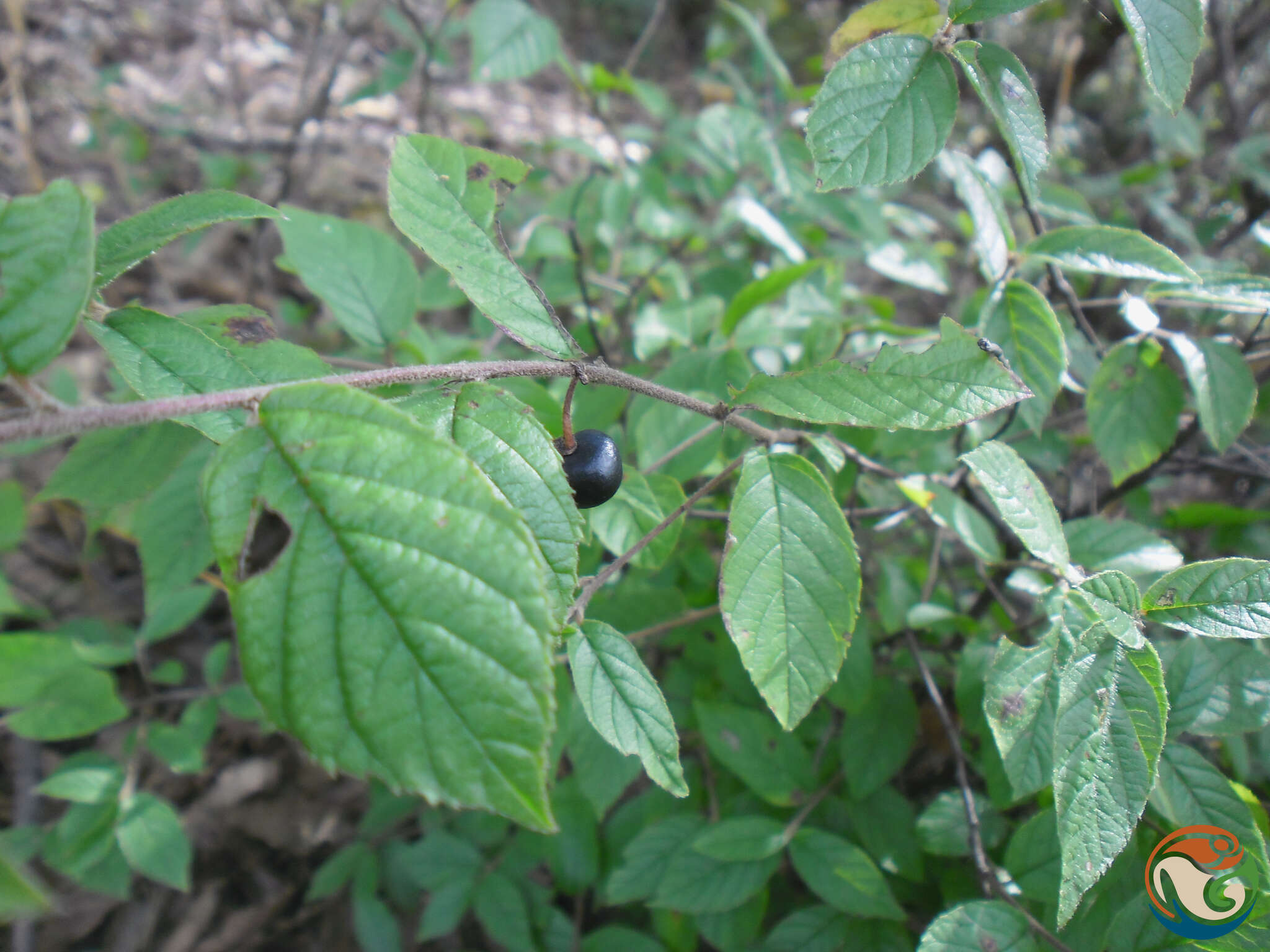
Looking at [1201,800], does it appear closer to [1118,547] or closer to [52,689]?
[1118,547]

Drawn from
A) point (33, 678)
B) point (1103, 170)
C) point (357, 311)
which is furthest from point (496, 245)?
point (1103, 170)

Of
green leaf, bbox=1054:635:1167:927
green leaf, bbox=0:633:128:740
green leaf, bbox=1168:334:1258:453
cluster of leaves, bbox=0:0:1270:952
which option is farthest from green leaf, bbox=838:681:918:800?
green leaf, bbox=0:633:128:740

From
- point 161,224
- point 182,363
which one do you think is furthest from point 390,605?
point 161,224

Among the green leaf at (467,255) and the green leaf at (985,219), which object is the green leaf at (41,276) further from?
the green leaf at (985,219)

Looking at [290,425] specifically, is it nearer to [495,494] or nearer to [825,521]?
[495,494]

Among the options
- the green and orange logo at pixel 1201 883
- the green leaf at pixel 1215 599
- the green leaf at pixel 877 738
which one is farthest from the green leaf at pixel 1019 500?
the green leaf at pixel 877 738

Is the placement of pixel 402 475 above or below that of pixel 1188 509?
above
